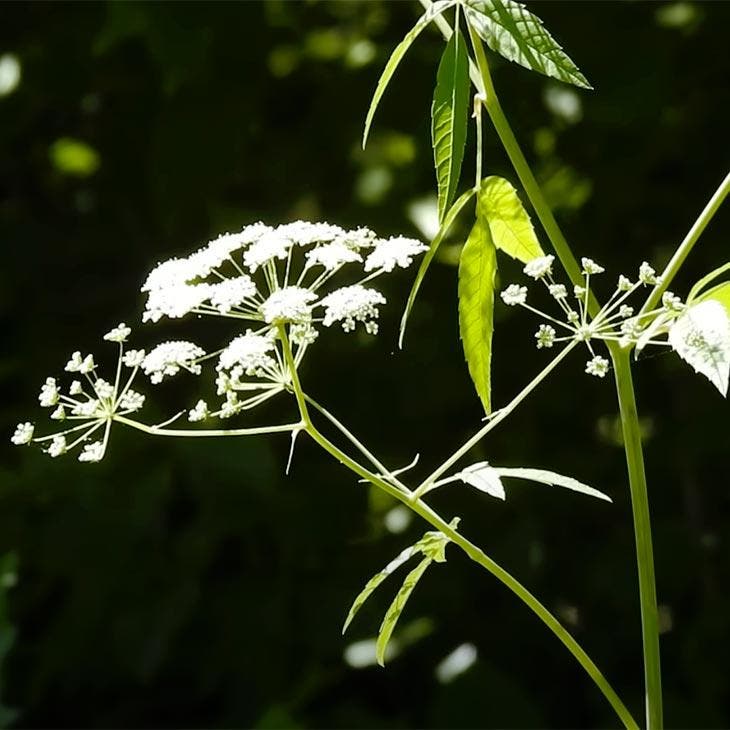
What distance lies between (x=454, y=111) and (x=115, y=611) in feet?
4.69

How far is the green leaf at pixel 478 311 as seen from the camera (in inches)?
36.2

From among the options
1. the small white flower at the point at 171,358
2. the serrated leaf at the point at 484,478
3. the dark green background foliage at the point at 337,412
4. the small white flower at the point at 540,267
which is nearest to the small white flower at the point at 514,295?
the small white flower at the point at 540,267

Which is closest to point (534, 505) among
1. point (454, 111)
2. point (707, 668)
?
point (707, 668)

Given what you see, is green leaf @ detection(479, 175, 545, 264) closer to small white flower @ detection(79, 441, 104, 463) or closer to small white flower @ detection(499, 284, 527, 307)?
small white flower @ detection(499, 284, 527, 307)

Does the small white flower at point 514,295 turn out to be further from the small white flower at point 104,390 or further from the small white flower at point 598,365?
the small white flower at point 104,390

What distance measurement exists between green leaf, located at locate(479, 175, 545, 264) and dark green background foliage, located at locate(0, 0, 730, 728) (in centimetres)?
99

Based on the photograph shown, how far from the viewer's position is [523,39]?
32.8 inches

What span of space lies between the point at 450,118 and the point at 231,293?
21cm

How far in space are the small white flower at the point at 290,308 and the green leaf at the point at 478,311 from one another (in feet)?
0.38

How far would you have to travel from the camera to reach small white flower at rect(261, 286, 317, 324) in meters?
0.89

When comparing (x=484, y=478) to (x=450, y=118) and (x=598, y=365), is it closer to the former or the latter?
(x=598, y=365)

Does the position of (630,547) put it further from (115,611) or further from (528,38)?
(528,38)

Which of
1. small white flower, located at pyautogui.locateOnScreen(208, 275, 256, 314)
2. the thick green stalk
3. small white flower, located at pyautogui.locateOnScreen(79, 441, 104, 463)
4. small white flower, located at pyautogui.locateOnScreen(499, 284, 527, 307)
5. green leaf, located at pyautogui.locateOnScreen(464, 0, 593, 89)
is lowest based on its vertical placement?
the thick green stalk

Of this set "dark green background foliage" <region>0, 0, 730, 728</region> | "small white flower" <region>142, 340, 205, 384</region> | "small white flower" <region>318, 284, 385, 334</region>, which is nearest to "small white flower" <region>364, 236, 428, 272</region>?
"small white flower" <region>318, 284, 385, 334</region>
